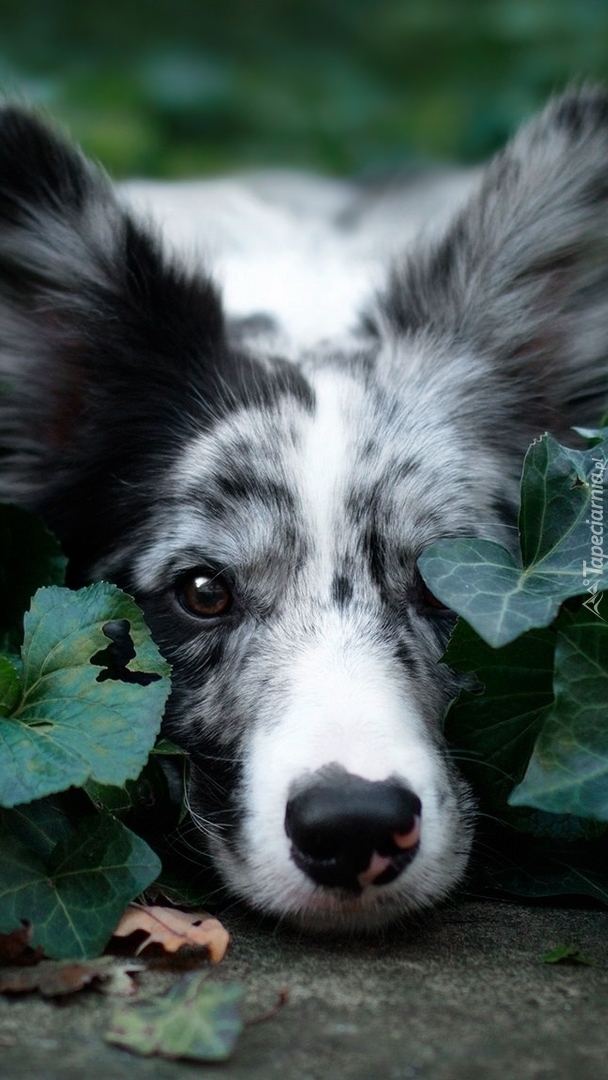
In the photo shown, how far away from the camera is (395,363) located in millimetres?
3312

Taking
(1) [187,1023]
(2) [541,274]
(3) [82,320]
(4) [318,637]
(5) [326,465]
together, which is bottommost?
(1) [187,1023]

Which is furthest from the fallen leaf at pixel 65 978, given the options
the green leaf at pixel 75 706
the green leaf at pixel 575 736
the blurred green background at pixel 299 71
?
the blurred green background at pixel 299 71

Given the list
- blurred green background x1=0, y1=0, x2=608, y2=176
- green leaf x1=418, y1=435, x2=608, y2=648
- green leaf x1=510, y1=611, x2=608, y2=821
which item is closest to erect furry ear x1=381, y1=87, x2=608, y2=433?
green leaf x1=418, y1=435, x2=608, y2=648

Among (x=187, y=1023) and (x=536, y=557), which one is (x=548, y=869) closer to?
(x=536, y=557)

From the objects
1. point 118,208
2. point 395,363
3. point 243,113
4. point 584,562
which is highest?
point 243,113

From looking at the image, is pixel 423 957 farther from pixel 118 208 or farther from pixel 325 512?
pixel 118 208

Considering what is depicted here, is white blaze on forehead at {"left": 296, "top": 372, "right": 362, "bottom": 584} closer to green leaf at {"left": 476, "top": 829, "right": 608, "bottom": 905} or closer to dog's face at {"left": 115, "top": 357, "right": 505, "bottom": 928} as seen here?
dog's face at {"left": 115, "top": 357, "right": 505, "bottom": 928}

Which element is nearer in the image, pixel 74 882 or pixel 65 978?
pixel 65 978

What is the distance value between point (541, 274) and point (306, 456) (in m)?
0.90

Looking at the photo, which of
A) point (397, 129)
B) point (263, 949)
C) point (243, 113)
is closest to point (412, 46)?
point (397, 129)

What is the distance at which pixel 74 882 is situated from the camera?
7.50 ft

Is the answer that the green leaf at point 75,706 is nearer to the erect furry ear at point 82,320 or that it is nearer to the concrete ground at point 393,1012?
the concrete ground at point 393,1012

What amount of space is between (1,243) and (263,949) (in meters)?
1.78

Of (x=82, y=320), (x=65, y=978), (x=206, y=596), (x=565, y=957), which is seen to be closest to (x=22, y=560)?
(x=206, y=596)
